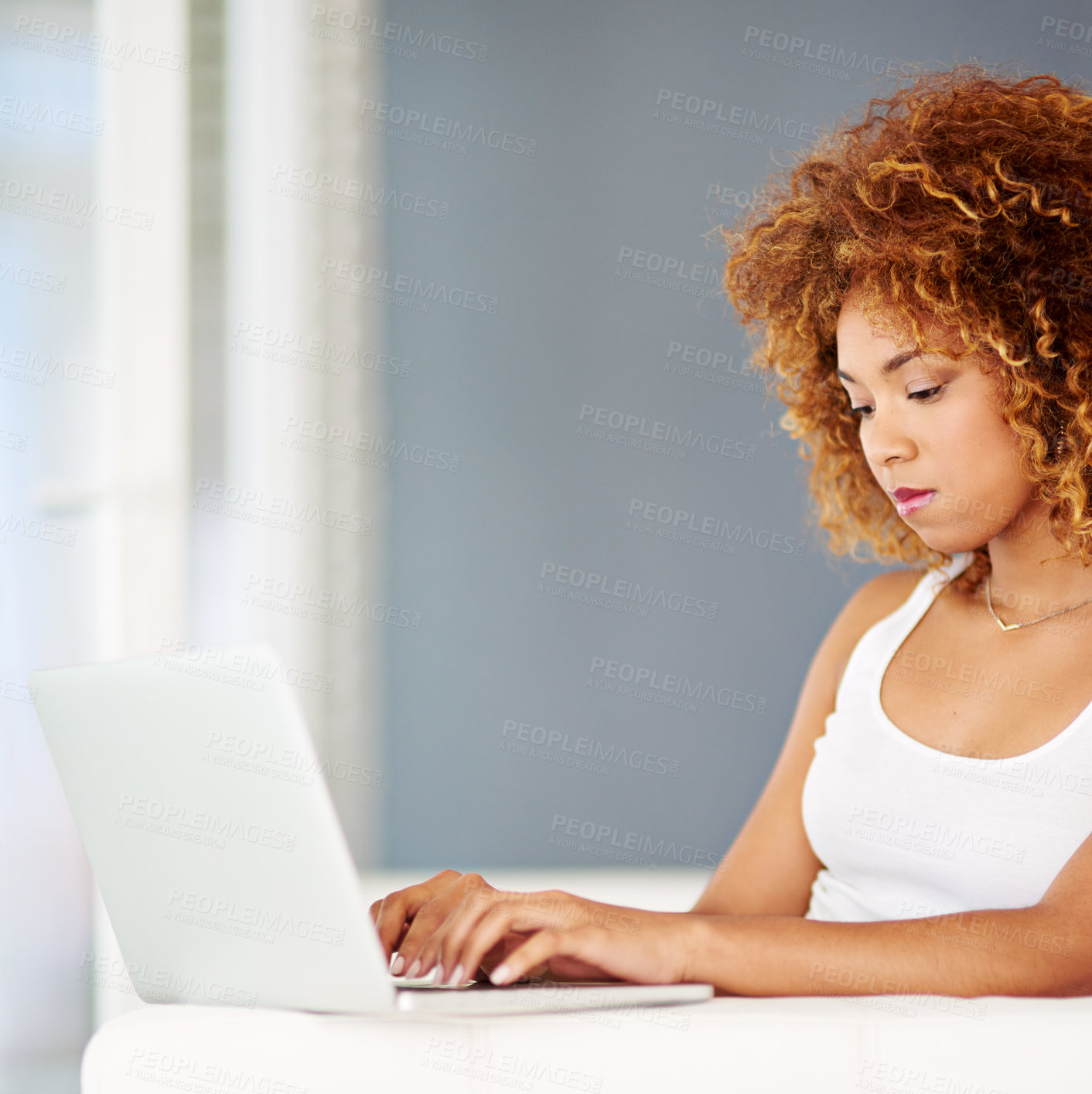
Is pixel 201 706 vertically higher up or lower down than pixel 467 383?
lower down

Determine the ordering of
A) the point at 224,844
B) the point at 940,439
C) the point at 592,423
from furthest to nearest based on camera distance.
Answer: the point at 592,423, the point at 940,439, the point at 224,844

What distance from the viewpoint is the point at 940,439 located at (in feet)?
4.03

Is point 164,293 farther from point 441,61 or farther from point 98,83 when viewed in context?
point 441,61

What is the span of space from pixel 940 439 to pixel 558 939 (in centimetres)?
66

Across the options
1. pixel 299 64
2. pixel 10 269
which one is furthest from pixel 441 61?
pixel 10 269

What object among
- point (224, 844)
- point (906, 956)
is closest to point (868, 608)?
point (906, 956)

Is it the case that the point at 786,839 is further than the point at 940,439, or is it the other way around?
the point at 786,839

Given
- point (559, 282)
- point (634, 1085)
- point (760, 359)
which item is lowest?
point (634, 1085)

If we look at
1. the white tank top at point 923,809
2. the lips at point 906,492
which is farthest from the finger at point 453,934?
the lips at point 906,492

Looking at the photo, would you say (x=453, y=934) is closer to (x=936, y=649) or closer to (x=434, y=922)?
(x=434, y=922)

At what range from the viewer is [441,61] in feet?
10.6

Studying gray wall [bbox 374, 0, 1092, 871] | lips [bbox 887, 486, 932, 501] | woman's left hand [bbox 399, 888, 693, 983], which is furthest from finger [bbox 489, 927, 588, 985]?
gray wall [bbox 374, 0, 1092, 871]

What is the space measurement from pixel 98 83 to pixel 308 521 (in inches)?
46.4

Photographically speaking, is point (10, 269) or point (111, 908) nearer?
point (111, 908)
